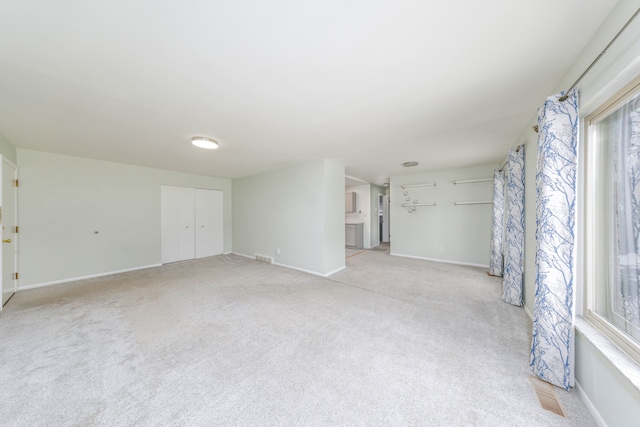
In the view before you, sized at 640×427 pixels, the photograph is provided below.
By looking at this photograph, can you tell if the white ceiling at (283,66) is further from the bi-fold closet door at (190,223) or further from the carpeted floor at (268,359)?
the bi-fold closet door at (190,223)

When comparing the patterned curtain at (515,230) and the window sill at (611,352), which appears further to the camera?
the patterned curtain at (515,230)

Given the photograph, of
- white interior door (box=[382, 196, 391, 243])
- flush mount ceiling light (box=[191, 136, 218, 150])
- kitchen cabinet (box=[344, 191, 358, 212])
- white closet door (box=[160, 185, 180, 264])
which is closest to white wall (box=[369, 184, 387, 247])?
kitchen cabinet (box=[344, 191, 358, 212])

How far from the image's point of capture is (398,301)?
9.66 ft

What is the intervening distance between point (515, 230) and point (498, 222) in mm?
1373

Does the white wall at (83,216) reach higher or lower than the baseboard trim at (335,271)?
higher

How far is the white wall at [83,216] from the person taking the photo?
11.6 ft

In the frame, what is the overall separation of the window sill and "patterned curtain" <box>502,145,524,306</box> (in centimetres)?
146

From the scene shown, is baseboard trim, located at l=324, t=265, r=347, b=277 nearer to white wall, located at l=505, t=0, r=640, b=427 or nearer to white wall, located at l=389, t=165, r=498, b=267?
white wall, located at l=389, t=165, r=498, b=267

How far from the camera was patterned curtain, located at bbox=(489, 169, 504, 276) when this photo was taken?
3939 millimetres

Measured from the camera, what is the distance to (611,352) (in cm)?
119

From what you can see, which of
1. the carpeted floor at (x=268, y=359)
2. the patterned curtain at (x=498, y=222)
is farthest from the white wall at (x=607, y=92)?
the patterned curtain at (x=498, y=222)

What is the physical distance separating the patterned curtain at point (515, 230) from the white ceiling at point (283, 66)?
459mm

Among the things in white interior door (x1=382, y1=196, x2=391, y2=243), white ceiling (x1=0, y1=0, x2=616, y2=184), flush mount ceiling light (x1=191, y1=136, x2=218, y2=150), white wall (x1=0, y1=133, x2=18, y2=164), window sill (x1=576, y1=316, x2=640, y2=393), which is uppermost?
white ceiling (x1=0, y1=0, x2=616, y2=184)

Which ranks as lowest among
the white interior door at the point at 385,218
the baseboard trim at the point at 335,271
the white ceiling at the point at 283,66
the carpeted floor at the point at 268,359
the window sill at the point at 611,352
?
the carpeted floor at the point at 268,359
